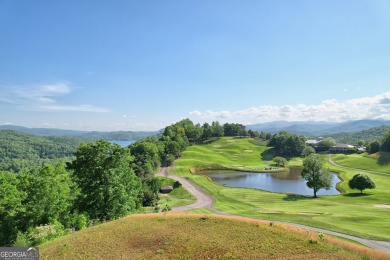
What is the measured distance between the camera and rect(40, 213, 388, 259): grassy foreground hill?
62.0 ft

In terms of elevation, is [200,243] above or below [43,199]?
below

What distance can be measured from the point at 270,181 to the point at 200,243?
77726 mm

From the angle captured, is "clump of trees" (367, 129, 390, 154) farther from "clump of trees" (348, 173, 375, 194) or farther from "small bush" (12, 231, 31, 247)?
"small bush" (12, 231, 31, 247)

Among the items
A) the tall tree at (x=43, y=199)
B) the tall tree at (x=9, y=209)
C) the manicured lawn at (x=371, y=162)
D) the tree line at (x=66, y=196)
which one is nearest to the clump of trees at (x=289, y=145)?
the manicured lawn at (x=371, y=162)

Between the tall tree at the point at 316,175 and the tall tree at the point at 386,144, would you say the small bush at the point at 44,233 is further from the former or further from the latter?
the tall tree at the point at 386,144

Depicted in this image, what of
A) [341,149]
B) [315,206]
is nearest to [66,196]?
[315,206]

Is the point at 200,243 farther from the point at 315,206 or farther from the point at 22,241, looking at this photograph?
the point at 315,206

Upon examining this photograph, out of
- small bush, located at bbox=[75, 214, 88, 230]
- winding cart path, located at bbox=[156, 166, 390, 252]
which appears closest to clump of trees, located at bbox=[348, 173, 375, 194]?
winding cart path, located at bbox=[156, 166, 390, 252]

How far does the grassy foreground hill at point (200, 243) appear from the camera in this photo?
744 inches

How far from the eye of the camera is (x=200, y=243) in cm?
2083

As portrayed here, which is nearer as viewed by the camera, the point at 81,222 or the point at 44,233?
the point at 44,233

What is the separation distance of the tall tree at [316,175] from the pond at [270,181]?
648 cm

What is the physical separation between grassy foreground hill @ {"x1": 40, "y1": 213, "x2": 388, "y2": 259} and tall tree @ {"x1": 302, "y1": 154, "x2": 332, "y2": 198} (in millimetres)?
50347

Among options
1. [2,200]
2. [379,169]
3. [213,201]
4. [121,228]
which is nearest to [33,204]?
[2,200]
